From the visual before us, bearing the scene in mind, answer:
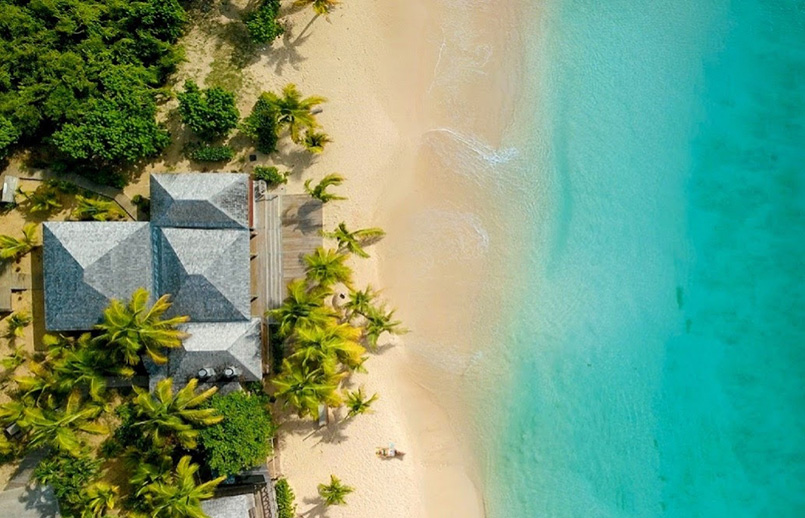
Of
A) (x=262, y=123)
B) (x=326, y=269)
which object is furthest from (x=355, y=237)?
(x=262, y=123)

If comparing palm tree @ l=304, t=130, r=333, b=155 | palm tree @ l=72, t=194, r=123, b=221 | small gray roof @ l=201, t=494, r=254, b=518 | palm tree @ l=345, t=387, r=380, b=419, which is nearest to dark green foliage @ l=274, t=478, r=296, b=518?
small gray roof @ l=201, t=494, r=254, b=518

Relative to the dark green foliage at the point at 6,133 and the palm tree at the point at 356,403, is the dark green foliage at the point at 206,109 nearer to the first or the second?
the dark green foliage at the point at 6,133

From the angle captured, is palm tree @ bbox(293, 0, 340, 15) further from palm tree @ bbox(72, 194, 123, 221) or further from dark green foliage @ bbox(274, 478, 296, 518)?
dark green foliage @ bbox(274, 478, 296, 518)

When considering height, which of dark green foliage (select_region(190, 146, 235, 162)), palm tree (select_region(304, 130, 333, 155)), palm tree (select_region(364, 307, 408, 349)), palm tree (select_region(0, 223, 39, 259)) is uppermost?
palm tree (select_region(304, 130, 333, 155))

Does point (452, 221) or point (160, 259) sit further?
point (452, 221)

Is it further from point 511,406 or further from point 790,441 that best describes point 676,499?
point 511,406

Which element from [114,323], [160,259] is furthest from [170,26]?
[114,323]
